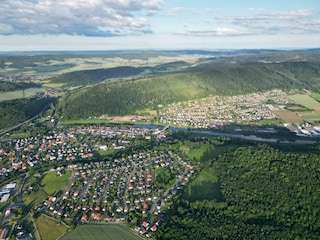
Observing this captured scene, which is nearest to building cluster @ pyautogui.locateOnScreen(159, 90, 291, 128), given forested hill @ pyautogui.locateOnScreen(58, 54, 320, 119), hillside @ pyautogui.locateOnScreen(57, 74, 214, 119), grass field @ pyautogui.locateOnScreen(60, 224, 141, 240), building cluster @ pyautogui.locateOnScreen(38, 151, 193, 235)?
forested hill @ pyautogui.locateOnScreen(58, 54, 320, 119)

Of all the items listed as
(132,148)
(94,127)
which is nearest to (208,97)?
(94,127)

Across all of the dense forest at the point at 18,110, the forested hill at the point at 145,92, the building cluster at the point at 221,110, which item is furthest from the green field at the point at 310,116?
the dense forest at the point at 18,110

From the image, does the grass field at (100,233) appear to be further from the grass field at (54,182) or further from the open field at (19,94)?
the open field at (19,94)

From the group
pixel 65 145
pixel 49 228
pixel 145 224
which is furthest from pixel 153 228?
pixel 65 145

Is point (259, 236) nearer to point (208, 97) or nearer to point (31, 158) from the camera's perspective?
point (31, 158)

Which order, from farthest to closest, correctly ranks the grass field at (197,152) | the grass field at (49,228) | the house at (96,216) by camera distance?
the grass field at (197,152) → the house at (96,216) → the grass field at (49,228)

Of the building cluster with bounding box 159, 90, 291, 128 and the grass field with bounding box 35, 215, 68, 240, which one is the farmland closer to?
the building cluster with bounding box 159, 90, 291, 128
